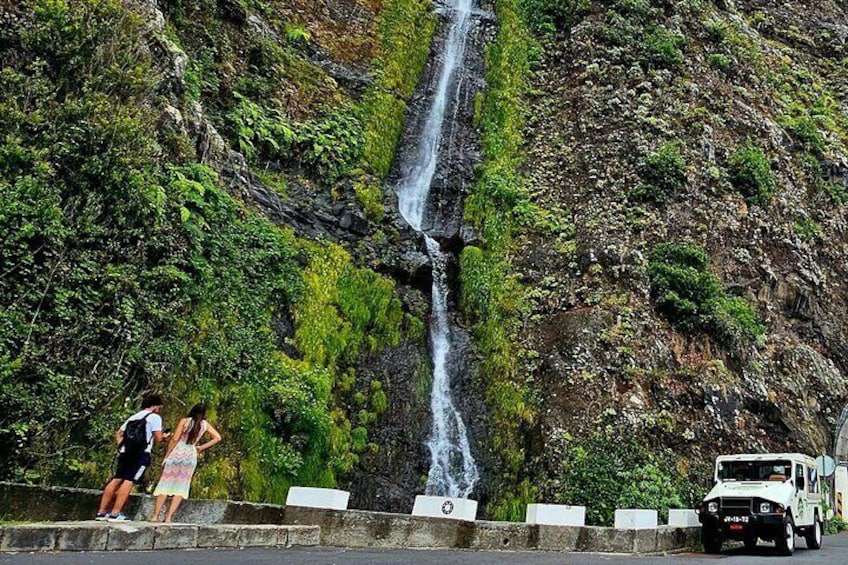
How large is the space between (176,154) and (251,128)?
4961mm

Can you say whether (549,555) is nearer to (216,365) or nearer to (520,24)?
(216,365)

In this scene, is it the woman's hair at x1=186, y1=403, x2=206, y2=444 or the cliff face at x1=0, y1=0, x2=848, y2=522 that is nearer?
the woman's hair at x1=186, y1=403, x2=206, y2=444

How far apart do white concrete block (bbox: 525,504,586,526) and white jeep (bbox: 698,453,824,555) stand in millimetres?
2586

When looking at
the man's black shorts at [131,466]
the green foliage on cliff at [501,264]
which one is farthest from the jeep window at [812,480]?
the man's black shorts at [131,466]

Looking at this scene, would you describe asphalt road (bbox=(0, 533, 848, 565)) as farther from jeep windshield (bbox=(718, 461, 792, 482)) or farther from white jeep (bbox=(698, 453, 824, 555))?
jeep windshield (bbox=(718, 461, 792, 482))

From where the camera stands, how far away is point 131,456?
7.96m

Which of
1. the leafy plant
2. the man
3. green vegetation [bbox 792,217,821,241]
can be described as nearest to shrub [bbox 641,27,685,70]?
green vegetation [bbox 792,217,821,241]

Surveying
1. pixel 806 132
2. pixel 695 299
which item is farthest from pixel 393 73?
pixel 806 132

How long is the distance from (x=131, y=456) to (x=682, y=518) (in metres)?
9.87

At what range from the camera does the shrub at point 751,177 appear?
2145cm

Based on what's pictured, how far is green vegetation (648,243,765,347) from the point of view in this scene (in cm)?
1728

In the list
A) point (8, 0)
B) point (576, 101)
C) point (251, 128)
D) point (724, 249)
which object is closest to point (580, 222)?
point (724, 249)

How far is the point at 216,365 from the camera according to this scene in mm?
12484

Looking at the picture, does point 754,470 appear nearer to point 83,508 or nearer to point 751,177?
point 83,508
